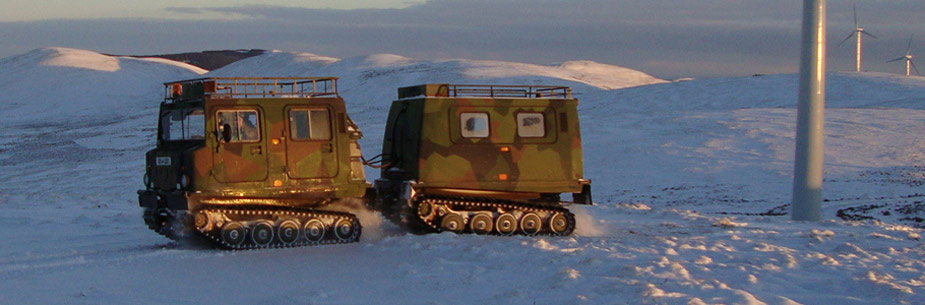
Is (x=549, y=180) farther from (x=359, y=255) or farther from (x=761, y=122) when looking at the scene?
(x=761, y=122)

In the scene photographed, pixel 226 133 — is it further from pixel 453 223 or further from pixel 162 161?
pixel 453 223

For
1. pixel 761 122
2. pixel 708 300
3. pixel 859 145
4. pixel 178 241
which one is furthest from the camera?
pixel 761 122

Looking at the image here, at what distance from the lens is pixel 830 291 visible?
1030cm

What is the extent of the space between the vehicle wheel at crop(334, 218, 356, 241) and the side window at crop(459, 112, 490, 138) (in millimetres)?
2400

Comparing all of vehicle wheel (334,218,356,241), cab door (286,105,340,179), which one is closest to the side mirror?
cab door (286,105,340,179)

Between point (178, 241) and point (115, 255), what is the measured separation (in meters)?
1.24

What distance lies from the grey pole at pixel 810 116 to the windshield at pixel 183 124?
12.3 m

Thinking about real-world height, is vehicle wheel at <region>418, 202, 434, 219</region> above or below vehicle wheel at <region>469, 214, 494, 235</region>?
above

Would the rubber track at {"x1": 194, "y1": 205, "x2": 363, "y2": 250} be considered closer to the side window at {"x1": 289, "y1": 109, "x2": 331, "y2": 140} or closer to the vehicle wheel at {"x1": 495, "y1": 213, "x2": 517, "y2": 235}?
the side window at {"x1": 289, "y1": 109, "x2": 331, "y2": 140}

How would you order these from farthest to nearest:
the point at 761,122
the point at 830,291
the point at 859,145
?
the point at 761,122 → the point at 859,145 → the point at 830,291

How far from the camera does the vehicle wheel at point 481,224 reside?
15.9 metres

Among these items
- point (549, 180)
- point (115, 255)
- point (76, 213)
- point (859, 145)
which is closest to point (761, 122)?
point (859, 145)

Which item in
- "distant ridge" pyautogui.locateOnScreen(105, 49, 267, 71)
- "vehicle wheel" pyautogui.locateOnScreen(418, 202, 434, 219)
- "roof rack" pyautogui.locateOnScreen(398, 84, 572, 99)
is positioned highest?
"distant ridge" pyautogui.locateOnScreen(105, 49, 267, 71)

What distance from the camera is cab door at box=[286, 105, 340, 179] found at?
48.3 feet
